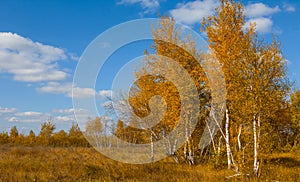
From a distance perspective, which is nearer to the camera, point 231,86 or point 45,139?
point 231,86

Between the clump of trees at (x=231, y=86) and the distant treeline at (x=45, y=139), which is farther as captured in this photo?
the distant treeline at (x=45, y=139)

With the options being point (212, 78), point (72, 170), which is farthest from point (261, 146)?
point (72, 170)

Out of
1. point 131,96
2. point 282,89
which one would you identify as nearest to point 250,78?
point 282,89

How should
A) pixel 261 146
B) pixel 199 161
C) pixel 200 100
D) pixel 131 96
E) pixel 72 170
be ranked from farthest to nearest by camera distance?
pixel 131 96 → pixel 199 161 → pixel 200 100 → pixel 72 170 → pixel 261 146

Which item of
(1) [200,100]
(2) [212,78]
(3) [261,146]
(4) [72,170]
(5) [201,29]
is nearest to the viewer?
(3) [261,146]

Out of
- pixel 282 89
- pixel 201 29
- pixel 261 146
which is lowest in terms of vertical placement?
pixel 261 146

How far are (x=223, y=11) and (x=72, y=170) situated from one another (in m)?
11.6

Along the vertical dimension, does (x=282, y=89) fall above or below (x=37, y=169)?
above

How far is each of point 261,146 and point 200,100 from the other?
18.3ft

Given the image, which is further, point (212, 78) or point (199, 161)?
point (199, 161)

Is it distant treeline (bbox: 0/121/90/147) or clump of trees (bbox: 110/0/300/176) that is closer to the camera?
clump of trees (bbox: 110/0/300/176)

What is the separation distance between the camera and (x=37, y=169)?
13688 mm

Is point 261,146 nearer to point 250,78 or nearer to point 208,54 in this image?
point 250,78

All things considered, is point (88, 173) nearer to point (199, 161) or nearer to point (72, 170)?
point (72, 170)
